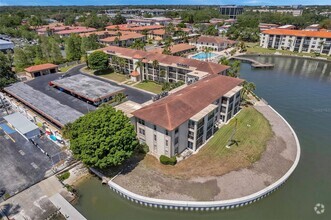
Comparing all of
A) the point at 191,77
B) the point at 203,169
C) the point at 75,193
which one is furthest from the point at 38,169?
the point at 191,77

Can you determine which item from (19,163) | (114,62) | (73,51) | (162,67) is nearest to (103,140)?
(19,163)

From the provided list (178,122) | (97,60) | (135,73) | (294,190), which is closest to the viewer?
(294,190)

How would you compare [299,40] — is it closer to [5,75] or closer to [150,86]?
[150,86]

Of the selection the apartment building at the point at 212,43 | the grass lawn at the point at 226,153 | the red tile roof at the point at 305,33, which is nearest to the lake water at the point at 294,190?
the grass lawn at the point at 226,153

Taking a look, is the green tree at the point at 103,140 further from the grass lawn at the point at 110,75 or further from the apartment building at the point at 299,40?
the apartment building at the point at 299,40

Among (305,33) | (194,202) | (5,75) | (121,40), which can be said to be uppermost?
(305,33)

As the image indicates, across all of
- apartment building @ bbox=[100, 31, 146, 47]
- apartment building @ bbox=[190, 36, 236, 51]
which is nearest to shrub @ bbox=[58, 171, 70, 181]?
apartment building @ bbox=[100, 31, 146, 47]

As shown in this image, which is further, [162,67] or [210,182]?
[162,67]
